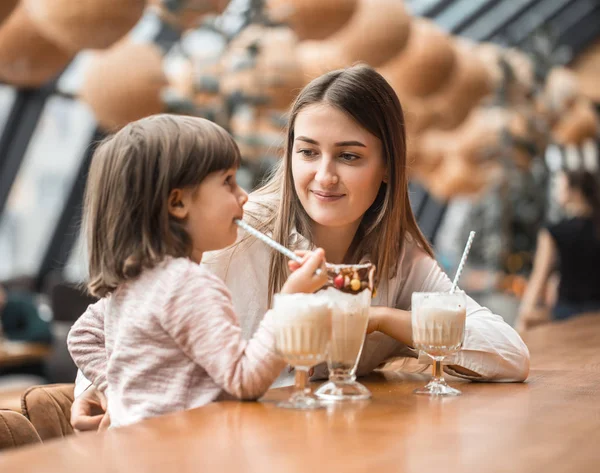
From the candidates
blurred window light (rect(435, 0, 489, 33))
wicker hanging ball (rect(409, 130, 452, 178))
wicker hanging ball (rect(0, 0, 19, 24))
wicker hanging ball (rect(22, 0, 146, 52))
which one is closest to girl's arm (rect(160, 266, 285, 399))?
wicker hanging ball (rect(0, 0, 19, 24))

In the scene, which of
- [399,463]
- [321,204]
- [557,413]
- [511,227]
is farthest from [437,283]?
[511,227]

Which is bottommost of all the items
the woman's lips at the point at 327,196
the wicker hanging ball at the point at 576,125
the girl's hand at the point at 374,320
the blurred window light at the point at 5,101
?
the girl's hand at the point at 374,320

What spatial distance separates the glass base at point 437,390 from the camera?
5.68ft

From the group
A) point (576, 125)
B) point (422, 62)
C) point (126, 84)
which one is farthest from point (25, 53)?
point (576, 125)

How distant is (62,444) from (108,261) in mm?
436

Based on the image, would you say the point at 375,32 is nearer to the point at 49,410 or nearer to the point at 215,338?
the point at 49,410

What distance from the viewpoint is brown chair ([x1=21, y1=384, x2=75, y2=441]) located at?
1844 mm

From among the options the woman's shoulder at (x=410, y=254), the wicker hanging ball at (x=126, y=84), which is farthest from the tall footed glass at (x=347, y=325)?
the wicker hanging ball at (x=126, y=84)

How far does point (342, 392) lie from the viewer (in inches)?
64.1

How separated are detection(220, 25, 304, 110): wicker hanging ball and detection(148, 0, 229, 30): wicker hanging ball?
26.8 inches

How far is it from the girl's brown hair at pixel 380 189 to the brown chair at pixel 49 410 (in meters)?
0.51

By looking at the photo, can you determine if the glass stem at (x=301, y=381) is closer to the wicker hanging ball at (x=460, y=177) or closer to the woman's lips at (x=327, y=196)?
the woman's lips at (x=327, y=196)

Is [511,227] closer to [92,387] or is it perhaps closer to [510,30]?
[510,30]

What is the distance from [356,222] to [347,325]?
71cm
